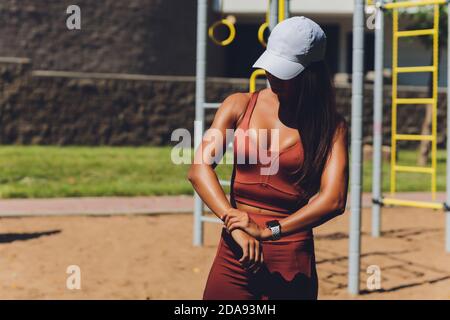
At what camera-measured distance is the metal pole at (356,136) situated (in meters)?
7.18

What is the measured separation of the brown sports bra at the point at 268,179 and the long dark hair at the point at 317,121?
0.11ft

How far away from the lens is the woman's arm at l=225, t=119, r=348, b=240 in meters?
2.86

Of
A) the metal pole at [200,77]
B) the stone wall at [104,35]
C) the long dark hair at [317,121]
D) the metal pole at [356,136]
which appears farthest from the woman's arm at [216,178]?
the stone wall at [104,35]

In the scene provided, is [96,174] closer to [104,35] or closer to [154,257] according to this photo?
[154,257]

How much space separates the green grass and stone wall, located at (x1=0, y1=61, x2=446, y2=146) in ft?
3.32

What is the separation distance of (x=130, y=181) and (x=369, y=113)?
1026cm

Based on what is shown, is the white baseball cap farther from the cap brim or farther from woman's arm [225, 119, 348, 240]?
woman's arm [225, 119, 348, 240]

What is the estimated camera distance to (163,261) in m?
8.62

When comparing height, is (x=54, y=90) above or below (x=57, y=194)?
above

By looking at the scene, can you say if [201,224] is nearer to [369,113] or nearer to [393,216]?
[393,216]

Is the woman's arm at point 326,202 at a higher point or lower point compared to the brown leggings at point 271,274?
higher

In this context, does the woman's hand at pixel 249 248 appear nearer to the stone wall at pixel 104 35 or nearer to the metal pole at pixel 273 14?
the metal pole at pixel 273 14

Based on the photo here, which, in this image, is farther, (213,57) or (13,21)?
(213,57)
